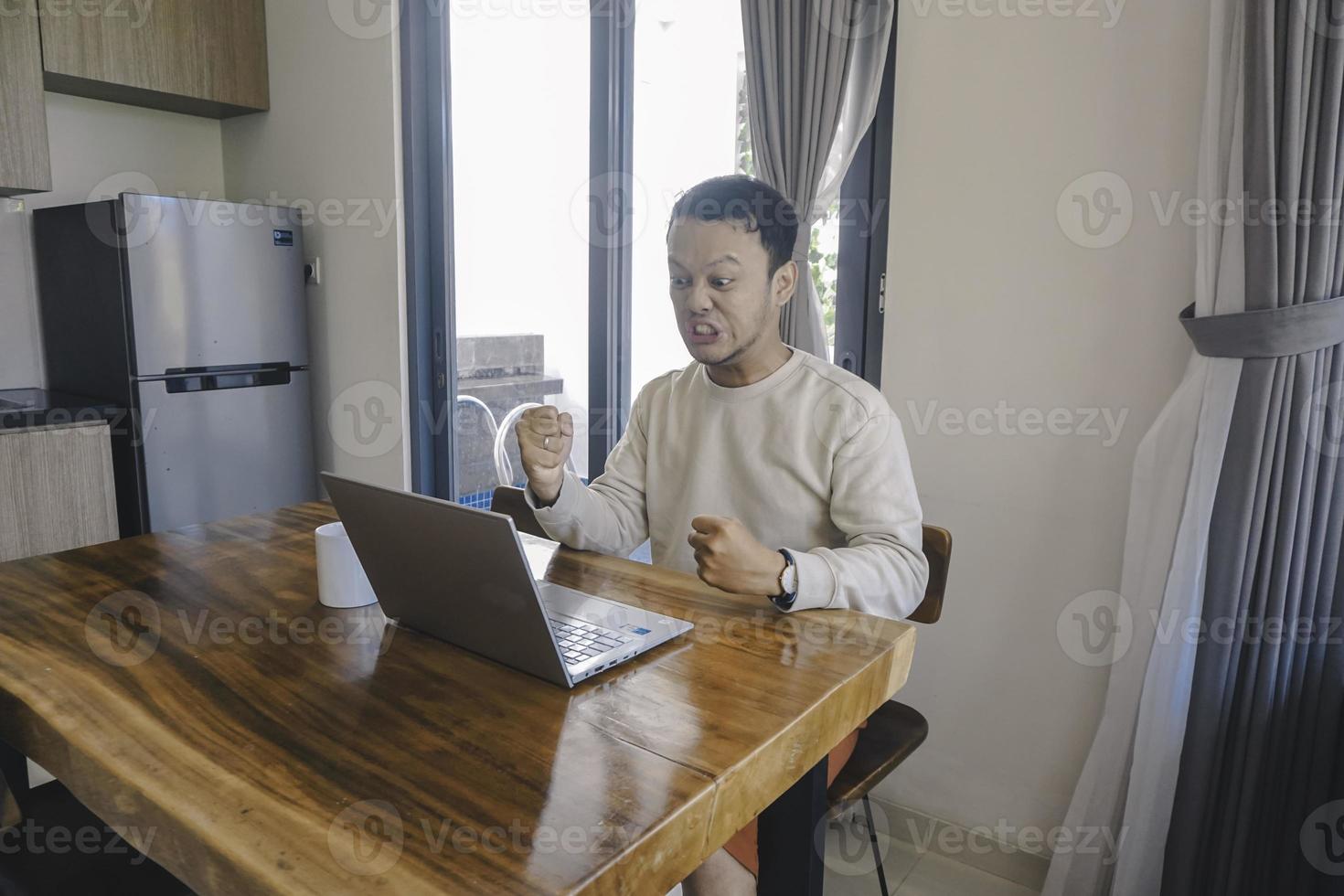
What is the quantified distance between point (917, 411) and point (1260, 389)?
68 cm

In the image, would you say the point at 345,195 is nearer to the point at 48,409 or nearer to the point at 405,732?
the point at 48,409

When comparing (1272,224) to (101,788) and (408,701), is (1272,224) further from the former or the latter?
(101,788)

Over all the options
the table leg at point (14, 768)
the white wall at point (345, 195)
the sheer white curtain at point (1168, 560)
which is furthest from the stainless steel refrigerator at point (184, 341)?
the sheer white curtain at point (1168, 560)

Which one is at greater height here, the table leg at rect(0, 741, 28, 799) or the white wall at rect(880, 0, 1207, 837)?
the white wall at rect(880, 0, 1207, 837)

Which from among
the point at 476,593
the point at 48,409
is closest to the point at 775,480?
the point at 476,593

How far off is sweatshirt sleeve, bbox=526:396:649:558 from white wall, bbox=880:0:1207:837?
665mm

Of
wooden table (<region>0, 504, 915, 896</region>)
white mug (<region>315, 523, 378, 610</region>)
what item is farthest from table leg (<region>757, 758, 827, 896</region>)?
white mug (<region>315, 523, 378, 610</region>)

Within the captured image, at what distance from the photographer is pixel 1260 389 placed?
57.1 inches

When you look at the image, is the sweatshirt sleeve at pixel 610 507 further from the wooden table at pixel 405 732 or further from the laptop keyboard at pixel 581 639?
the laptop keyboard at pixel 581 639

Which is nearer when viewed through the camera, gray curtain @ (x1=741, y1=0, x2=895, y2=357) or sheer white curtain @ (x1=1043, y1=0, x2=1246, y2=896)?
sheer white curtain @ (x1=1043, y1=0, x2=1246, y2=896)

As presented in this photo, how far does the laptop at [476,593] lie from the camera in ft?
2.90

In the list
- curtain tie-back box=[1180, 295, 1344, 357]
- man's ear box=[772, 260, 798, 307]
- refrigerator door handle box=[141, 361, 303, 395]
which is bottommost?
refrigerator door handle box=[141, 361, 303, 395]

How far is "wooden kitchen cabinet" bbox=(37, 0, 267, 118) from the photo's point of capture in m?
2.85
